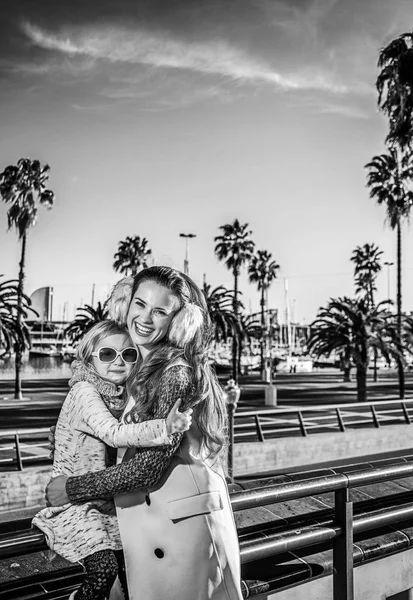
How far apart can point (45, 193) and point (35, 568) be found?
112ft

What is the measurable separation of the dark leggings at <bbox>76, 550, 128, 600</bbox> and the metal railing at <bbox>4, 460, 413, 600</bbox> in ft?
1.78

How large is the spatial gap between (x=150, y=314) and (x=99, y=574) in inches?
38.0

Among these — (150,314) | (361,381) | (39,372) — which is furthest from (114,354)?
(39,372)

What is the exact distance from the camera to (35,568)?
336cm

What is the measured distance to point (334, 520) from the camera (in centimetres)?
300

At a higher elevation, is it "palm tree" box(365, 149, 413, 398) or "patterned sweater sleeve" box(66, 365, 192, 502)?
"palm tree" box(365, 149, 413, 398)

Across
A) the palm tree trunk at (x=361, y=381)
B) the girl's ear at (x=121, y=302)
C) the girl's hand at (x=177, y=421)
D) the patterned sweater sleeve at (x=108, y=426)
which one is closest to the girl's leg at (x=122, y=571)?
the patterned sweater sleeve at (x=108, y=426)

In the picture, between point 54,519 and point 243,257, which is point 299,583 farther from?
point 243,257

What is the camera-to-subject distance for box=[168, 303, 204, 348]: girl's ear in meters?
2.27

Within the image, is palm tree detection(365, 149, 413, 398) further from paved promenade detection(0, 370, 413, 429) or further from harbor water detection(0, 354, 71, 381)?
harbor water detection(0, 354, 71, 381)

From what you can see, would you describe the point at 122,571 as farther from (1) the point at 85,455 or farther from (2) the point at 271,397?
(2) the point at 271,397

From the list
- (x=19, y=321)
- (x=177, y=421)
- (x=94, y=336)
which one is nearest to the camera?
(x=177, y=421)

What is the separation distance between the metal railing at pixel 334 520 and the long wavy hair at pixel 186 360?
0.46 m

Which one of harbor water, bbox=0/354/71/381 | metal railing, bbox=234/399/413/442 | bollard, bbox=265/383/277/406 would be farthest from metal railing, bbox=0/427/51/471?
harbor water, bbox=0/354/71/381
